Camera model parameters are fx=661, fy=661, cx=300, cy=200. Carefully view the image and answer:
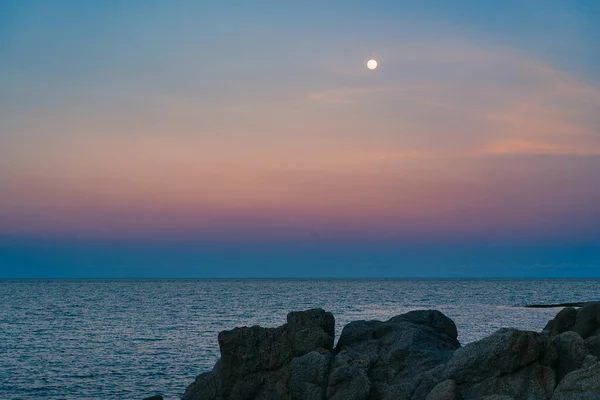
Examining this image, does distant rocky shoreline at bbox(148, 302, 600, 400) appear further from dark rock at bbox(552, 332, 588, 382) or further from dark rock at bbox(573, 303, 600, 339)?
dark rock at bbox(573, 303, 600, 339)

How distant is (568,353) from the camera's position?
2422 centimetres

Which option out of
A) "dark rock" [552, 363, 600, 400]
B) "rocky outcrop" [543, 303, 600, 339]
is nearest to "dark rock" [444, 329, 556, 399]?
"dark rock" [552, 363, 600, 400]

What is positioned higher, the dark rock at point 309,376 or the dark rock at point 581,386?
the dark rock at point 581,386

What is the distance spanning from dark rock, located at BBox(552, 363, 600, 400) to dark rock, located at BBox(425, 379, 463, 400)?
3.12m

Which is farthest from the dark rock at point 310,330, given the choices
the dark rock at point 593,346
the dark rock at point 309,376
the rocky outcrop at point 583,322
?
the rocky outcrop at point 583,322

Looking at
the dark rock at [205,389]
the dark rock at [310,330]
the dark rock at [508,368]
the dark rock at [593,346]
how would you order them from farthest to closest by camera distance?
the dark rock at [205,389], the dark rock at [310,330], the dark rock at [593,346], the dark rock at [508,368]

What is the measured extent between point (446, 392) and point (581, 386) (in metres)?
4.07

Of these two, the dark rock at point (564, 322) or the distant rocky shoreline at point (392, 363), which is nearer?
the distant rocky shoreline at point (392, 363)

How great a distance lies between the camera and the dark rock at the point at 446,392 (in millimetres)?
20781

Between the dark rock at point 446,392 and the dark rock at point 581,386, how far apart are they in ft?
10.2

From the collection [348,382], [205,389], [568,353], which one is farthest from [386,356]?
[205,389]

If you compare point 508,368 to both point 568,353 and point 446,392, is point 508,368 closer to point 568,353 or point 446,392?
point 568,353

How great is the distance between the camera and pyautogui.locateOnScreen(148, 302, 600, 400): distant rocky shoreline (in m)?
23.0

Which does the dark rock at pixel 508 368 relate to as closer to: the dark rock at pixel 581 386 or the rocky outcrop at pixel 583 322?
the dark rock at pixel 581 386
